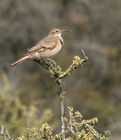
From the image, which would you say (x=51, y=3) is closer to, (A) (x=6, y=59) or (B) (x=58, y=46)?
(A) (x=6, y=59)

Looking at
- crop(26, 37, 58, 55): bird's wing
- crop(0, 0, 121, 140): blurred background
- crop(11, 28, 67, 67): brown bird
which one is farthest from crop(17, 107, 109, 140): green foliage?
crop(0, 0, 121, 140): blurred background

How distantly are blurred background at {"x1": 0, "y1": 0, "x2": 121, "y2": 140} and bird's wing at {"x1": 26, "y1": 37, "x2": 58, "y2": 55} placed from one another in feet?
32.6

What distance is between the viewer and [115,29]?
957 inches

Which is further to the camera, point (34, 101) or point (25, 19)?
point (25, 19)

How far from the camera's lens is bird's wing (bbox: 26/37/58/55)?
8538 mm

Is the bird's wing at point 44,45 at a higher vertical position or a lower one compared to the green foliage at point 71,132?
higher

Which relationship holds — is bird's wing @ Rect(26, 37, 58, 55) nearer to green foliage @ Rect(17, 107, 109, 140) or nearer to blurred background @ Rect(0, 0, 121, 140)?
green foliage @ Rect(17, 107, 109, 140)

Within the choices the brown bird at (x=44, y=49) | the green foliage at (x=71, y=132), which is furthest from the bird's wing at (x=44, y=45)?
the green foliage at (x=71, y=132)

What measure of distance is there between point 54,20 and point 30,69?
2.35m

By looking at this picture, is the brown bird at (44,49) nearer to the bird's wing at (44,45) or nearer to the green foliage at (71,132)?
the bird's wing at (44,45)

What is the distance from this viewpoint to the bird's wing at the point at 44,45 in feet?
28.0

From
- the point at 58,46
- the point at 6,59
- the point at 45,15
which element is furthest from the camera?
the point at 45,15

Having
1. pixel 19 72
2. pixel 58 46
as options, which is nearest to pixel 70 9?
pixel 19 72

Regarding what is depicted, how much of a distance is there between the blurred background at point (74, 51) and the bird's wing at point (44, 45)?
9.95m
